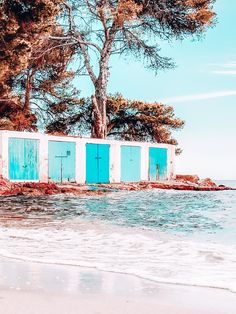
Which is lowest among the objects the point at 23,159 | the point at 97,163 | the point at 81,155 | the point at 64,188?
the point at 64,188

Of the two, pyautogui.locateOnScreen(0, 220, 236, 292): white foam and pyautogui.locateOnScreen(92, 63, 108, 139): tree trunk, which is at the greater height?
pyautogui.locateOnScreen(92, 63, 108, 139): tree trunk

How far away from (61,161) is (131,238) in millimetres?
18646

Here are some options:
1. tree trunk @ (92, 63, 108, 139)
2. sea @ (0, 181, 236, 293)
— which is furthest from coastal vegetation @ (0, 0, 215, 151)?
sea @ (0, 181, 236, 293)

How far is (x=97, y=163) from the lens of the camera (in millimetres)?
30531

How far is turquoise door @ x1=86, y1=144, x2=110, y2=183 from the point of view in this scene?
30.2m

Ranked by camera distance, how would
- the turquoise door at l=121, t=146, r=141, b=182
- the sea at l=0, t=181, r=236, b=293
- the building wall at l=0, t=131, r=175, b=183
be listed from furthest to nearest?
the turquoise door at l=121, t=146, r=141, b=182, the building wall at l=0, t=131, r=175, b=183, the sea at l=0, t=181, r=236, b=293

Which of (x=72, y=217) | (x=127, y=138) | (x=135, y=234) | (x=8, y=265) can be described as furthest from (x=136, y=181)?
(x=8, y=265)

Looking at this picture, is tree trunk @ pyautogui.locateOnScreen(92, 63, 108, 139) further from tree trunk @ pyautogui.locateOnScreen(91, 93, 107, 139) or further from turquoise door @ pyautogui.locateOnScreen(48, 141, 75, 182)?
turquoise door @ pyautogui.locateOnScreen(48, 141, 75, 182)

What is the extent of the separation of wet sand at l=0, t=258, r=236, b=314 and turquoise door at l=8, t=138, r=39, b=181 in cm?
2013

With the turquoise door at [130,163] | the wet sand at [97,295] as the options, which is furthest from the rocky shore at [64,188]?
the wet sand at [97,295]

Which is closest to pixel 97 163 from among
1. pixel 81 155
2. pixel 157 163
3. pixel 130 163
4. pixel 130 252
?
pixel 81 155

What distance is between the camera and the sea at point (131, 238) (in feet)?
22.1

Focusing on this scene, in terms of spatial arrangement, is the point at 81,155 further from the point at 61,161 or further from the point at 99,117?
the point at 99,117

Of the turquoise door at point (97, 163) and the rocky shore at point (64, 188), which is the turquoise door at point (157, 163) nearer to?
the rocky shore at point (64, 188)
